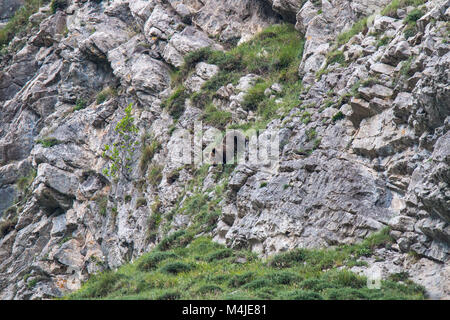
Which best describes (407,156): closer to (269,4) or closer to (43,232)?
(269,4)

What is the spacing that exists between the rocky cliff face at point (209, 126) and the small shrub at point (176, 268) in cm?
182

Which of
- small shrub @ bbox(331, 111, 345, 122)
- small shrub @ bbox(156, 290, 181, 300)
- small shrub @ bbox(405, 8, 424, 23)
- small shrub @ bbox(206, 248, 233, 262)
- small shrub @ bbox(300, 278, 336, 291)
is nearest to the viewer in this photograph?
small shrub @ bbox(300, 278, 336, 291)

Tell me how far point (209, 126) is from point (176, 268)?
8.90 meters

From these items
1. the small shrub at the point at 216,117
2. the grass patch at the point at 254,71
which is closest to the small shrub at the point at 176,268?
the grass patch at the point at 254,71

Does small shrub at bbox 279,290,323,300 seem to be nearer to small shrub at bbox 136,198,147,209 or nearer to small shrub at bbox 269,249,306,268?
small shrub at bbox 269,249,306,268

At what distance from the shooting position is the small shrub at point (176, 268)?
53.1 feet

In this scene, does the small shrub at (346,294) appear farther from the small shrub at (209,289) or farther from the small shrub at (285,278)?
the small shrub at (209,289)

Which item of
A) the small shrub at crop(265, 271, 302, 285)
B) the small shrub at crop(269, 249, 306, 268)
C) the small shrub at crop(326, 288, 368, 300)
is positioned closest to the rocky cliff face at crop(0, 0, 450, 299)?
the small shrub at crop(269, 249, 306, 268)

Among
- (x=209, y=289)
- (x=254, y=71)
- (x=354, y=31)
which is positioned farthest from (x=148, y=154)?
(x=209, y=289)

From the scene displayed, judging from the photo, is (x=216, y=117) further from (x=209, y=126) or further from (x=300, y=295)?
(x=300, y=295)

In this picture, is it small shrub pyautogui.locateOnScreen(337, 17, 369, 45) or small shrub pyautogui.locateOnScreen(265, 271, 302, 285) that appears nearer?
small shrub pyautogui.locateOnScreen(265, 271, 302, 285)

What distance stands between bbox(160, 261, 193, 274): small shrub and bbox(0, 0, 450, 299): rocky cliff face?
5.97ft

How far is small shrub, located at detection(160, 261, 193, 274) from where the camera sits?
1619 centimetres

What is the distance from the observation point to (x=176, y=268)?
16250 millimetres
